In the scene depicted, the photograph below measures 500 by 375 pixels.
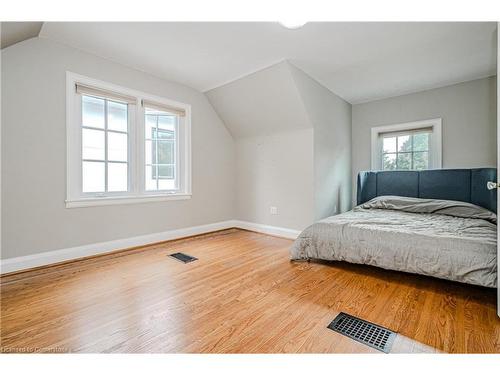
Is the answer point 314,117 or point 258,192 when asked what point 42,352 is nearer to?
point 258,192

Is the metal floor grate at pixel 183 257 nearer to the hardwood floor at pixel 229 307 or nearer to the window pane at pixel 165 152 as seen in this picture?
the hardwood floor at pixel 229 307

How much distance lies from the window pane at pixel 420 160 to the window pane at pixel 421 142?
8 cm

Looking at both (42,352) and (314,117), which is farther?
(314,117)

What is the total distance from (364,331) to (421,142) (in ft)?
11.6

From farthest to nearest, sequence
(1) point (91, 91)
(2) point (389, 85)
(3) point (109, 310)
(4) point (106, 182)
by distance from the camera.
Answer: (2) point (389, 85) < (4) point (106, 182) < (1) point (91, 91) < (3) point (109, 310)

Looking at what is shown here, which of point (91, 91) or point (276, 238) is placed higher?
point (91, 91)

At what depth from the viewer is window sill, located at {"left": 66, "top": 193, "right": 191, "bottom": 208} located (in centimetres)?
262

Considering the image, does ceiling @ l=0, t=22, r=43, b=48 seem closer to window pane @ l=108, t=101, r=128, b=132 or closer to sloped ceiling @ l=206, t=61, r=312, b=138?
window pane @ l=108, t=101, r=128, b=132

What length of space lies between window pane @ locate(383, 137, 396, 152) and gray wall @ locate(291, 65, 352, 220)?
0.58 meters

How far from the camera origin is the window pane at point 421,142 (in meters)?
3.78

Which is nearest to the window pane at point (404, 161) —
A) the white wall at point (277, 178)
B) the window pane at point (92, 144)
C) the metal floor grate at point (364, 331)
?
the white wall at point (277, 178)
